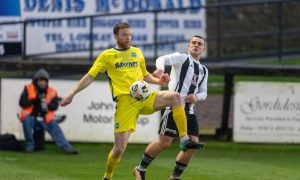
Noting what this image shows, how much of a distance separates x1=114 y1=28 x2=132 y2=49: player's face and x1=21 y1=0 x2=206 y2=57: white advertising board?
9.25 meters

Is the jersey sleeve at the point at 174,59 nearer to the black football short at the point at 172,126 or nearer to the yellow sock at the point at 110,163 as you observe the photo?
the black football short at the point at 172,126

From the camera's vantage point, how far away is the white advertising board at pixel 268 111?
18.5m

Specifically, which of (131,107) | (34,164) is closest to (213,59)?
(34,164)

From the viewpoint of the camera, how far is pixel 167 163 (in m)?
16.0

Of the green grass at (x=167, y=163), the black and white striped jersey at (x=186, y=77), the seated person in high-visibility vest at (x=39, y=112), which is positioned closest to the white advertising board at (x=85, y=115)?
the green grass at (x=167, y=163)

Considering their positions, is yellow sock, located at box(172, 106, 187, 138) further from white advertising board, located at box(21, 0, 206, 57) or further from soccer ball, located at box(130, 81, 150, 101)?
white advertising board, located at box(21, 0, 206, 57)

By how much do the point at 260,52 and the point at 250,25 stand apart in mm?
4359

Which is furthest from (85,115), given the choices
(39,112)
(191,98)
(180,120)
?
(180,120)

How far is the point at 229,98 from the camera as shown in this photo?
19.2 meters

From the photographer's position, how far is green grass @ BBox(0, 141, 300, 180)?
558 inches

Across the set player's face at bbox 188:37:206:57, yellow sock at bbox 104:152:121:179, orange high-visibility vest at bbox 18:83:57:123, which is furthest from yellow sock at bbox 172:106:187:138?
orange high-visibility vest at bbox 18:83:57:123

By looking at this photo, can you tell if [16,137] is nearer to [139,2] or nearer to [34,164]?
[34,164]

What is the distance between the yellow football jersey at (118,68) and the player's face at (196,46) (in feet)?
3.09

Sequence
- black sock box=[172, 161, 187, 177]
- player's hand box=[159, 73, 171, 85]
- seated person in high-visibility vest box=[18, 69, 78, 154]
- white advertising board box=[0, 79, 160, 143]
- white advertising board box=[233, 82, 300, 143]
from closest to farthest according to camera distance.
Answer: player's hand box=[159, 73, 171, 85] → black sock box=[172, 161, 187, 177] → seated person in high-visibility vest box=[18, 69, 78, 154] → white advertising board box=[0, 79, 160, 143] → white advertising board box=[233, 82, 300, 143]
